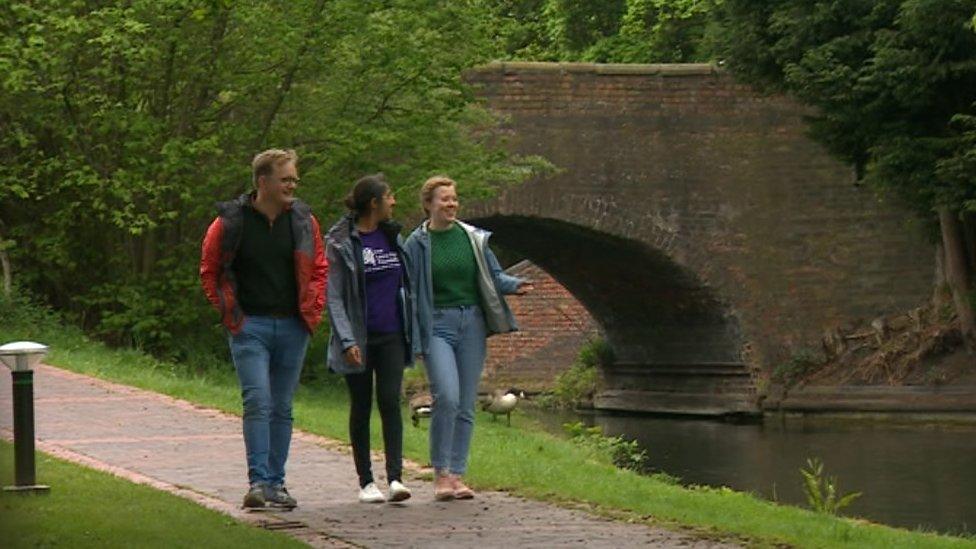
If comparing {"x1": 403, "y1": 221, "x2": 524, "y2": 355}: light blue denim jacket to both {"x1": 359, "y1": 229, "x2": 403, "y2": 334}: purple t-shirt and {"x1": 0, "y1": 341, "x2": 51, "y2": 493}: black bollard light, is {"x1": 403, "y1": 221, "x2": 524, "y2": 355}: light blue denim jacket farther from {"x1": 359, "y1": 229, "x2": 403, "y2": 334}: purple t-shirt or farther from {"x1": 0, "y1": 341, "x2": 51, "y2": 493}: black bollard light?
{"x1": 0, "y1": 341, "x2": 51, "y2": 493}: black bollard light

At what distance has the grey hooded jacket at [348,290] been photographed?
31.6ft

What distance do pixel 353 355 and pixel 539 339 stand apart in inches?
1149

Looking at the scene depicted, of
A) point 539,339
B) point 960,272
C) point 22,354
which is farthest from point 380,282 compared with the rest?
point 539,339

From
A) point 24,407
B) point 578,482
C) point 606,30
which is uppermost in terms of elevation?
point 606,30

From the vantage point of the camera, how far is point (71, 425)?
12984mm

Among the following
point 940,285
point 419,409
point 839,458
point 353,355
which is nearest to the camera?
point 353,355

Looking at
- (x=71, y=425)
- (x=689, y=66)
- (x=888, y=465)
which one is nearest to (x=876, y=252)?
(x=689, y=66)

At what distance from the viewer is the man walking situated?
939 centimetres

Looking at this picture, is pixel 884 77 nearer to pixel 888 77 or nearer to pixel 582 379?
pixel 888 77

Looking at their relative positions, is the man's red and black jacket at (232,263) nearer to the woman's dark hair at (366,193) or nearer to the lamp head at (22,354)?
the woman's dark hair at (366,193)

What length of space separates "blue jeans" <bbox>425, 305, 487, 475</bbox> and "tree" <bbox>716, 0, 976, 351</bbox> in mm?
15973

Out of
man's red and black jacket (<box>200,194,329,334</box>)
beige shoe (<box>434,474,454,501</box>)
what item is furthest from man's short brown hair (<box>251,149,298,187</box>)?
beige shoe (<box>434,474,454,501</box>)

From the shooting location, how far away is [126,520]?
8.55 meters

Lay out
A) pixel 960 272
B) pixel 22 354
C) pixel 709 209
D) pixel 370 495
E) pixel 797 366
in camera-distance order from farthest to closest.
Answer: pixel 797 366 → pixel 709 209 → pixel 960 272 → pixel 370 495 → pixel 22 354
